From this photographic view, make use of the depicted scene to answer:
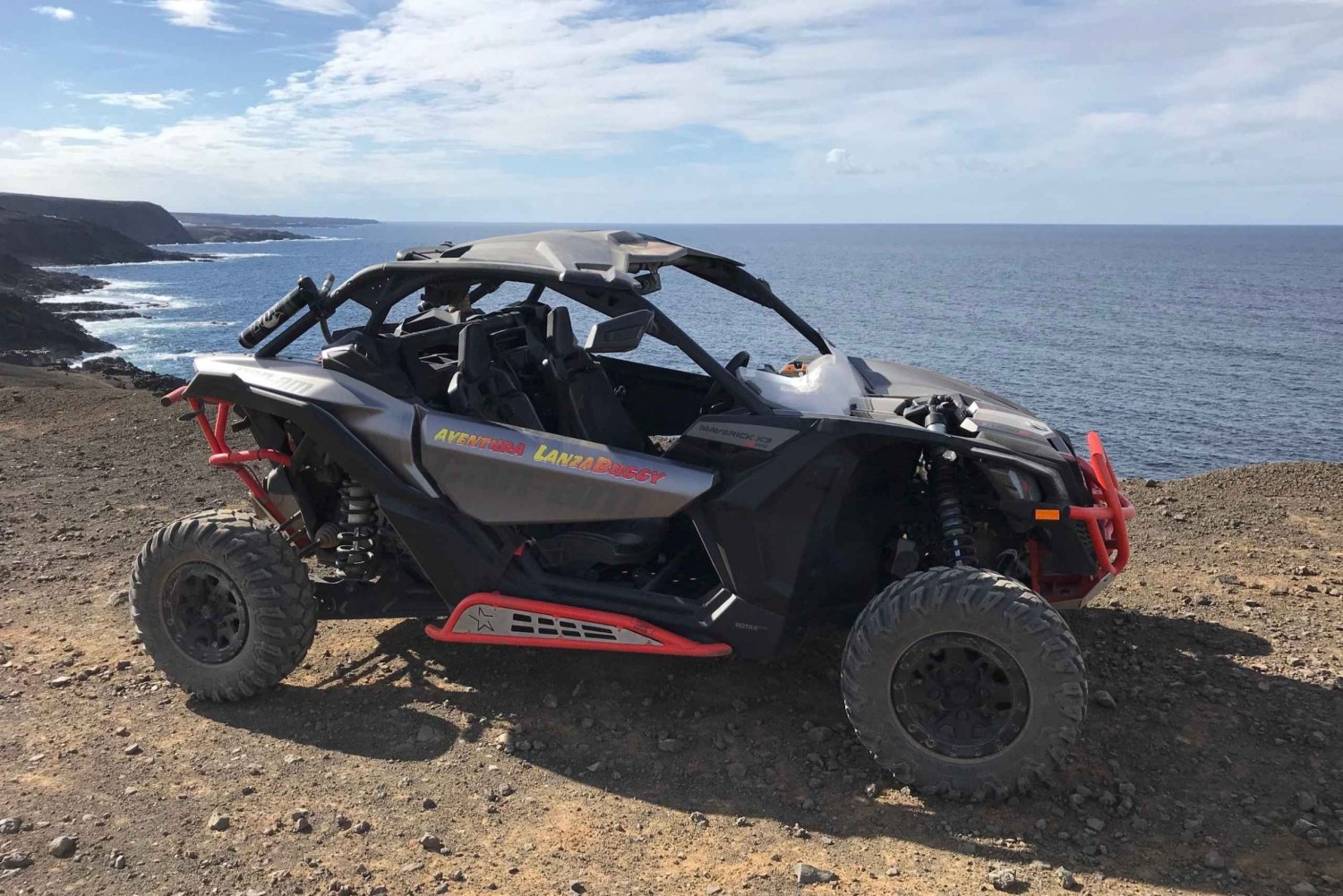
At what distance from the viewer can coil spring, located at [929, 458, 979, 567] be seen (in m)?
4.70

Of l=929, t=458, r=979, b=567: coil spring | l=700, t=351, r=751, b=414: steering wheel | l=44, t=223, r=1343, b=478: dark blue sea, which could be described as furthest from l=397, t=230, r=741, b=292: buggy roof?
l=44, t=223, r=1343, b=478: dark blue sea

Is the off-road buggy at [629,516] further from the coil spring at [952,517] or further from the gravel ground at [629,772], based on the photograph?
the gravel ground at [629,772]

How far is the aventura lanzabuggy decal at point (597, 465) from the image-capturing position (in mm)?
4793

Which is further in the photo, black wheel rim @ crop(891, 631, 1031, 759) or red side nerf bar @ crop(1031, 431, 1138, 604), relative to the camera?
red side nerf bar @ crop(1031, 431, 1138, 604)

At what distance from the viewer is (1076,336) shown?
50.0 m

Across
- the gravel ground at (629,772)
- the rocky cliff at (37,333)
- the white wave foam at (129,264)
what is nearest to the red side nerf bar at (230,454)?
the gravel ground at (629,772)

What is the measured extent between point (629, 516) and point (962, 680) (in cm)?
168

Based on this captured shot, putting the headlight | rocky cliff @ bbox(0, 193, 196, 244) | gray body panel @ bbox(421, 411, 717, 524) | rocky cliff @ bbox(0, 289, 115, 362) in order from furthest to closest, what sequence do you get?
rocky cliff @ bbox(0, 193, 196, 244)
rocky cliff @ bbox(0, 289, 115, 362)
gray body panel @ bbox(421, 411, 717, 524)
the headlight

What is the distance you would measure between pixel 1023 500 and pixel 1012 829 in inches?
55.8

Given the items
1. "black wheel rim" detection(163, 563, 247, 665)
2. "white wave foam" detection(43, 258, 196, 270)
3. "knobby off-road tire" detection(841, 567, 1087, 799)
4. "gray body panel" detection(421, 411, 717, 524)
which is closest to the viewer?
"knobby off-road tire" detection(841, 567, 1087, 799)

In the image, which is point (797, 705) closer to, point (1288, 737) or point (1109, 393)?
point (1288, 737)

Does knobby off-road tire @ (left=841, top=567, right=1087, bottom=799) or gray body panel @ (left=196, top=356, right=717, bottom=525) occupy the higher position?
gray body panel @ (left=196, top=356, right=717, bottom=525)

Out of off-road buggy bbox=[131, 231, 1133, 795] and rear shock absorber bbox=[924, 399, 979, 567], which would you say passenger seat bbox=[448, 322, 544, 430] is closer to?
off-road buggy bbox=[131, 231, 1133, 795]

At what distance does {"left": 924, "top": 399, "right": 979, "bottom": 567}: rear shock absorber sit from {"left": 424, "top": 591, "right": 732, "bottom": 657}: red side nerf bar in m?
1.16
